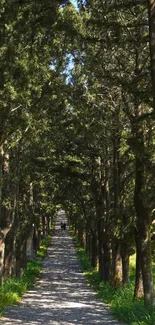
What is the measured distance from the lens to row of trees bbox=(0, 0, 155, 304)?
35.7ft

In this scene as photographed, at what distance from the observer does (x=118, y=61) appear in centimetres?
1405

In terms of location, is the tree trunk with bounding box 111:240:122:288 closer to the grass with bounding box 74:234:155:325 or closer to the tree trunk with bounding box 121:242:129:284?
the grass with bounding box 74:234:155:325

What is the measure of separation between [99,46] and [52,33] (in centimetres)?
375

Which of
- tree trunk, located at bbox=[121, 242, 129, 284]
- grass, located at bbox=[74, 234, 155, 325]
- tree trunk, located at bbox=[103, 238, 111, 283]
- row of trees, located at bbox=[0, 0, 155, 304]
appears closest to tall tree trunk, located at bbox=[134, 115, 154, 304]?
row of trees, located at bbox=[0, 0, 155, 304]

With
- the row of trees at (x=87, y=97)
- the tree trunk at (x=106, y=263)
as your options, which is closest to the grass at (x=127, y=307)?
the row of trees at (x=87, y=97)

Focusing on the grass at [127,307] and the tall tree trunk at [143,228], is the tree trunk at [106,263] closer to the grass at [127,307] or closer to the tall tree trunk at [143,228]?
the grass at [127,307]

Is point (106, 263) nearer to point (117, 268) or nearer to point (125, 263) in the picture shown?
point (125, 263)

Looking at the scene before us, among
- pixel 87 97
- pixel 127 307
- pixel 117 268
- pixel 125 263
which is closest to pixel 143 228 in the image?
pixel 127 307

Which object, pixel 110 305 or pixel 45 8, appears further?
pixel 110 305

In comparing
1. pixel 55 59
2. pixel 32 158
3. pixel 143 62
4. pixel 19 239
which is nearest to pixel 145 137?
pixel 143 62

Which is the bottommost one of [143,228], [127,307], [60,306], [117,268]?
[60,306]

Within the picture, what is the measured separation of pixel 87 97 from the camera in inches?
620

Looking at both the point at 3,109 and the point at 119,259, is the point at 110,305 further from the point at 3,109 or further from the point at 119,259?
the point at 3,109

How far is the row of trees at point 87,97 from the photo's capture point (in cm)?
1089
